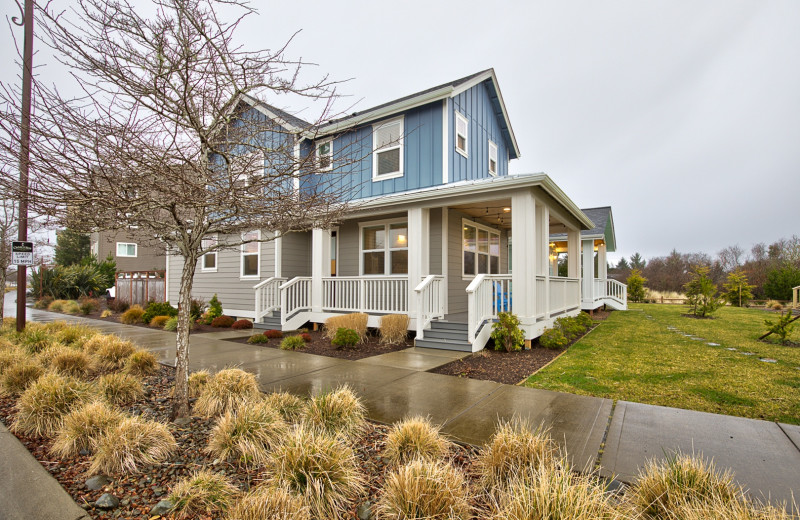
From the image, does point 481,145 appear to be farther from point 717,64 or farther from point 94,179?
point 717,64

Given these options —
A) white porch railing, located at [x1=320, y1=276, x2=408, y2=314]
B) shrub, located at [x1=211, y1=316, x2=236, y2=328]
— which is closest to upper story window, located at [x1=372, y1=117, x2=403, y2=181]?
white porch railing, located at [x1=320, y1=276, x2=408, y2=314]

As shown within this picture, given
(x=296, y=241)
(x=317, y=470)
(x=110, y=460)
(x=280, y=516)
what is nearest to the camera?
(x=280, y=516)

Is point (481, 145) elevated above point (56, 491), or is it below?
above

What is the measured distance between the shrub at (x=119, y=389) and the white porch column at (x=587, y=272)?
15.4 meters

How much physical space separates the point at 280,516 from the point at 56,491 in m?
1.62

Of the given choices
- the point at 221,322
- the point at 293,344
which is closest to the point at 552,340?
the point at 293,344

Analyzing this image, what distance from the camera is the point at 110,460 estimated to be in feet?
8.20

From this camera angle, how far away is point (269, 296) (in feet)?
34.6

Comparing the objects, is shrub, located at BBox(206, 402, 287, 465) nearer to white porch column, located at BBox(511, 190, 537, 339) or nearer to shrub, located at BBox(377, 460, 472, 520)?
shrub, located at BBox(377, 460, 472, 520)

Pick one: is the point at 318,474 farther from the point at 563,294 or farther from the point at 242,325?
the point at 563,294

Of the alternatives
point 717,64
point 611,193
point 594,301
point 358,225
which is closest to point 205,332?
point 358,225

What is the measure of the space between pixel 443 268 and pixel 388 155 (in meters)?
3.64

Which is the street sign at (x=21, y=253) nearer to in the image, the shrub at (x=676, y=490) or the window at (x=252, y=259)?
the window at (x=252, y=259)

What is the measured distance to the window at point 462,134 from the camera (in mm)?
10047
